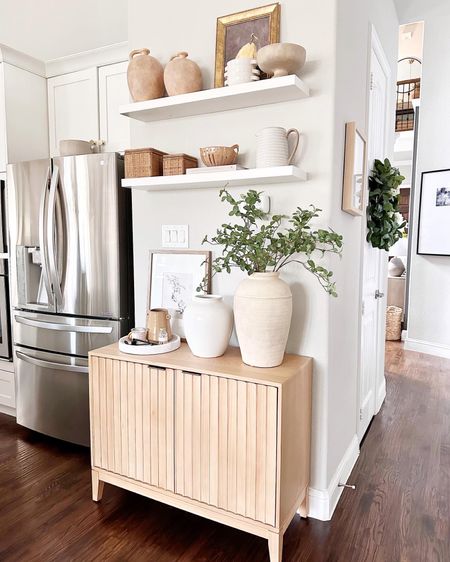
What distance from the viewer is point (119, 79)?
9.19 ft

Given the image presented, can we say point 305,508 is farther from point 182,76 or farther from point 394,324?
point 394,324

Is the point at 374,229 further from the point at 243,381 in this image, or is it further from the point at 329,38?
the point at 243,381

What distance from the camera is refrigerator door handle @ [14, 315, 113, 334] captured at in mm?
2482

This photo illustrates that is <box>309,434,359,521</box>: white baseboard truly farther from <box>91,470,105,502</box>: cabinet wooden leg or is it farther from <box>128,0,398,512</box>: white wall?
<box>91,470,105,502</box>: cabinet wooden leg

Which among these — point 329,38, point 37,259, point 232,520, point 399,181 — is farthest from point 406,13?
point 232,520

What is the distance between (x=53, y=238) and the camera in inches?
101

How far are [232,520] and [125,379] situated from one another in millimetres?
735

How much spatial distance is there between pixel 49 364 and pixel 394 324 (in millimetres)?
4300

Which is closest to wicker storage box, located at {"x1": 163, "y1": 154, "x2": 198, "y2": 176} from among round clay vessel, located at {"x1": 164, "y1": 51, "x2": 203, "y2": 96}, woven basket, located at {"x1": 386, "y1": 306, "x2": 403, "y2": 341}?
round clay vessel, located at {"x1": 164, "y1": 51, "x2": 203, "y2": 96}

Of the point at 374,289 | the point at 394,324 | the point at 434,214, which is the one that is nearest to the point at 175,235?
the point at 374,289

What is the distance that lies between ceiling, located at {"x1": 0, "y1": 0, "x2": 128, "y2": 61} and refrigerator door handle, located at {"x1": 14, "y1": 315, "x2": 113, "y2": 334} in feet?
6.37

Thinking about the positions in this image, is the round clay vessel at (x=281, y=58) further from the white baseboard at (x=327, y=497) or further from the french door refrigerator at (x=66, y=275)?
the white baseboard at (x=327, y=497)

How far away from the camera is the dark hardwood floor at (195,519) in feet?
5.80

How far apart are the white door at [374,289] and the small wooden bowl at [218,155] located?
1025 mm
